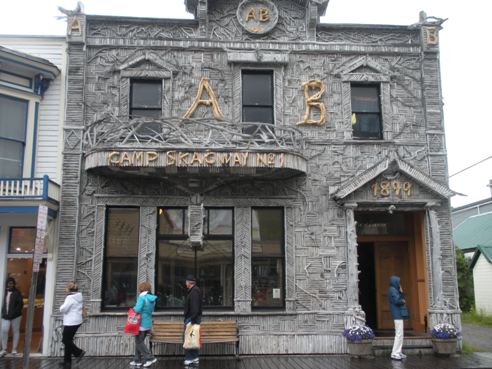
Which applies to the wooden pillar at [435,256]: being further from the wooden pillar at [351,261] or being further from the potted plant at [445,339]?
the wooden pillar at [351,261]

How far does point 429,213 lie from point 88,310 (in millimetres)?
9000

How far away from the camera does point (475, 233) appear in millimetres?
29125

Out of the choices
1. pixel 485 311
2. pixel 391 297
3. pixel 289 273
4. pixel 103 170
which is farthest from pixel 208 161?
pixel 485 311

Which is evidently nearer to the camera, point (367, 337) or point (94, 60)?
point (367, 337)

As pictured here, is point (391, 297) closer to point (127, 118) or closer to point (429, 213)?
point (429, 213)

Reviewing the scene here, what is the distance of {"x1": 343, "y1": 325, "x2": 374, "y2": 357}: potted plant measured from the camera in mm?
11938

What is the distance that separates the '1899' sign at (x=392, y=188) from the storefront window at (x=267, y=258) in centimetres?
253

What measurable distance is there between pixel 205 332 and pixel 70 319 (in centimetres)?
303

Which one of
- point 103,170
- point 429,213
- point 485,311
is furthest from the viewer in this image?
point 485,311

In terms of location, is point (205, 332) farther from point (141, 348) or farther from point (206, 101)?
point (206, 101)

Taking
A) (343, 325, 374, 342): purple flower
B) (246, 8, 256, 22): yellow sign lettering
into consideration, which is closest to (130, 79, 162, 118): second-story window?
(246, 8, 256, 22): yellow sign lettering

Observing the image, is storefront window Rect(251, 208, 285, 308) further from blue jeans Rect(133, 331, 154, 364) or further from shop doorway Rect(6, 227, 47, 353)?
shop doorway Rect(6, 227, 47, 353)

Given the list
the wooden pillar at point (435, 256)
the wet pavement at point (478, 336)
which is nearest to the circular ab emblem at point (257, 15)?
the wooden pillar at point (435, 256)

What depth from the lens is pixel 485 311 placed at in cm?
2317
